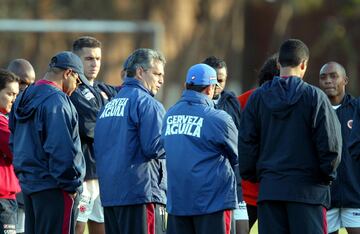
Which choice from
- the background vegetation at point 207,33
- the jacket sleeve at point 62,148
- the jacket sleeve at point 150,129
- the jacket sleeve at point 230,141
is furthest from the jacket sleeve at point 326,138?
the background vegetation at point 207,33

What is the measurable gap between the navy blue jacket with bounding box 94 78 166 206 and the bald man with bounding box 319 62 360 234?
2114 millimetres

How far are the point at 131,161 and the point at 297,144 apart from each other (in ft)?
5.38

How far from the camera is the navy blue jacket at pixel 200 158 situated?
950 cm

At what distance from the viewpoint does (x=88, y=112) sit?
1109 centimetres

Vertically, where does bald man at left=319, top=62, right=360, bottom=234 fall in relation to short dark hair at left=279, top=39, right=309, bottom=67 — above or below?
below

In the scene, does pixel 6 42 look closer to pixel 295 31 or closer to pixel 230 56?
pixel 230 56

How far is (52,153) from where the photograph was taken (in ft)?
31.5

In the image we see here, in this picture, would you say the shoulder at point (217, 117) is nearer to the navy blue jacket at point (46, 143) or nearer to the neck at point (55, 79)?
the navy blue jacket at point (46, 143)

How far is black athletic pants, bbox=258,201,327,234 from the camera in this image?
915 centimetres

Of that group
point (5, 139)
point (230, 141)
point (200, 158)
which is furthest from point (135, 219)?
point (5, 139)

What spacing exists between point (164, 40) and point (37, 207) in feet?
77.5

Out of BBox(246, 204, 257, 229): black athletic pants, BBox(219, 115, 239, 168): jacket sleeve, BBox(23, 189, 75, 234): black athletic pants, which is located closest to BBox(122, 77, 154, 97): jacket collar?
BBox(219, 115, 239, 168): jacket sleeve

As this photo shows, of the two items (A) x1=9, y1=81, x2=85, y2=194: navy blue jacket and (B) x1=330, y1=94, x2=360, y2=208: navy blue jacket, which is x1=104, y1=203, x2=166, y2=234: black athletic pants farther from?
(B) x1=330, y1=94, x2=360, y2=208: navy blue jacket

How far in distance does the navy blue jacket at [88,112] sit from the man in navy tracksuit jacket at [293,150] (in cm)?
226
